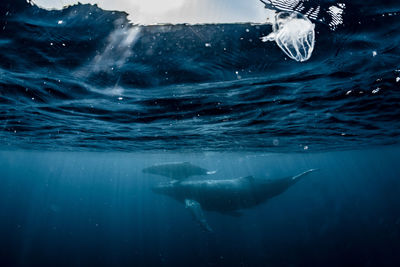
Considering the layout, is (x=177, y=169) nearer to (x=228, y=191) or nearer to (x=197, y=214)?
(x=228, y=191)

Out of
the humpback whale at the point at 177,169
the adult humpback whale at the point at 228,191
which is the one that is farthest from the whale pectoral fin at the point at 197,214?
the humpback whale at the point at 177,169

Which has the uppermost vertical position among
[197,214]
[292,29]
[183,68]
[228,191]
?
[183,68]

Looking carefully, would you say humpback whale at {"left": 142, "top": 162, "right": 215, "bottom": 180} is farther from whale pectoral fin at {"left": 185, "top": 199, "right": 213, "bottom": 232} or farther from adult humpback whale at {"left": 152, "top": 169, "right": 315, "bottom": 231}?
whale pectoral fin at {"left": 185, "top": 199, "right": 213, "bottom": 232}

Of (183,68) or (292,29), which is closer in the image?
(292,29)

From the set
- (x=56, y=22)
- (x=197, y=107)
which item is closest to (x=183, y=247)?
(x=197, y=107)

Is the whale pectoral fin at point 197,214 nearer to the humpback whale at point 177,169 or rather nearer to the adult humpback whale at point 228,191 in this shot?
the adult humpback whale at point 228,191

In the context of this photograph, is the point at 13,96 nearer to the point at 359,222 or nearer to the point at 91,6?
the point at 91,6

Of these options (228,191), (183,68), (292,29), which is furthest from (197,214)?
(292,29)

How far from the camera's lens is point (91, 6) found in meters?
4.33

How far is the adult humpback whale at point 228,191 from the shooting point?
2012 cm

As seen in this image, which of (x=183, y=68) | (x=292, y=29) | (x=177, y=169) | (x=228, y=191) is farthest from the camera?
(x=177, y=169)

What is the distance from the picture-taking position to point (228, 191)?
66.3 feet

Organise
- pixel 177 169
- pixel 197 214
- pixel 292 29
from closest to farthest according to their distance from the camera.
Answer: pixel 292 29 < pixel 197 214 < pixel 177 169

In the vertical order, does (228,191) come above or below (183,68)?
below
